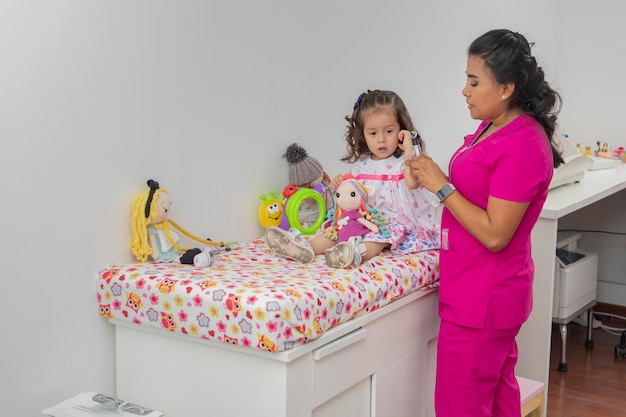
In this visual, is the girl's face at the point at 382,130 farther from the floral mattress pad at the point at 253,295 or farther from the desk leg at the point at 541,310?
the desk leg at the point at 541,310

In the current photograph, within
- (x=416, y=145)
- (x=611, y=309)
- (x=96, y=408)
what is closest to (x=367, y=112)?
(x=416, y=145)

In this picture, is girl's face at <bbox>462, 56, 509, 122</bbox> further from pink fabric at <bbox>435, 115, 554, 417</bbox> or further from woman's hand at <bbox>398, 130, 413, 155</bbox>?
woman's hand at <bbox>398, 130, 413, 155</bbox>

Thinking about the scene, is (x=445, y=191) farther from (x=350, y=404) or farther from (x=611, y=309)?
(x=611, y=309)

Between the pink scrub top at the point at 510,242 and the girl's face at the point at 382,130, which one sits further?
the girl's face at the point at 382,130

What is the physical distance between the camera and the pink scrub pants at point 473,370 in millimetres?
1766

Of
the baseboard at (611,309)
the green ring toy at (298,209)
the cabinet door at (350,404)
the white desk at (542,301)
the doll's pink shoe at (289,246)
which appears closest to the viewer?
the cabinet door at (350,404)

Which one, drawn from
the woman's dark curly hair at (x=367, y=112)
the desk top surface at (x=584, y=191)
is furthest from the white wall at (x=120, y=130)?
the desk top surface at (x=584, y=191)

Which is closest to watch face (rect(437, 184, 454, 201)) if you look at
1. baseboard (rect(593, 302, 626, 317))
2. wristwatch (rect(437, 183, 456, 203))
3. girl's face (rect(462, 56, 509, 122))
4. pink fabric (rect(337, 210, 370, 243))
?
wristwatch (rect(437, 183, 456, 203))

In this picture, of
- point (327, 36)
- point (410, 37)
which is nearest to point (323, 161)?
point (327, 36)

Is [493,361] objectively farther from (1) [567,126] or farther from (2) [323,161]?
(1) [567,126]

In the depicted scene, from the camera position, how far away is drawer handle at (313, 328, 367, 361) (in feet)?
5.08

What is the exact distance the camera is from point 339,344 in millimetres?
1610

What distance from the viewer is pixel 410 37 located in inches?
111

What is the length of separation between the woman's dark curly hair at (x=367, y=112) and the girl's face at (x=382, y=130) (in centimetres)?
1
